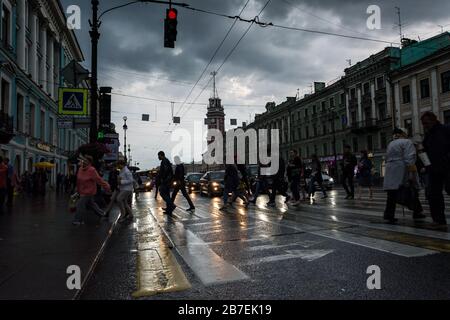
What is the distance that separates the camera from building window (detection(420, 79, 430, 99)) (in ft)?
123

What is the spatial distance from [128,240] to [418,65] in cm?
3926

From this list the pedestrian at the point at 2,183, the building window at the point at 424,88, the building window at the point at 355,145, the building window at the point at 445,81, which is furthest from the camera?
the building window at the point at 355,145

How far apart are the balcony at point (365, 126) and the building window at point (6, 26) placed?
37847mm

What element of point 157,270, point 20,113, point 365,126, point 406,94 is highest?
point 406,94

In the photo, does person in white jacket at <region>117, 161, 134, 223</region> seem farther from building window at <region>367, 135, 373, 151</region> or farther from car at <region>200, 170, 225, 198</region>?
building window at <region>367, 135, 373, 151</region>

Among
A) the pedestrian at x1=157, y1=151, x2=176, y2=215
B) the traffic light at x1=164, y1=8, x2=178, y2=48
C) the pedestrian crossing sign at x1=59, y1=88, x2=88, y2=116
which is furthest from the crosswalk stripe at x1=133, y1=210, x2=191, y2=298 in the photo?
the traffic light at x1=164, y1=8, x2=178, y2=48

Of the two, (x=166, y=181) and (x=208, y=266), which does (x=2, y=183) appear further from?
(x=208, y=266)

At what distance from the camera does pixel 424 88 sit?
38062 millimetres

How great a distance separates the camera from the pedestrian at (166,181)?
416 inches

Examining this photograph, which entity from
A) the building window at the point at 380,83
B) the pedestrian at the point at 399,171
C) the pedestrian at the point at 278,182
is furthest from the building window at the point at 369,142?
the pedestrian at the point at 399,171

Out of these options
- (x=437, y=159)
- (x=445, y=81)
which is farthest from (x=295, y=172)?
(x=445, y=81)

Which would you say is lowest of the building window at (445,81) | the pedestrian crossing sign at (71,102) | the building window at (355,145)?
the pedestrian crossing sign at (71,102)

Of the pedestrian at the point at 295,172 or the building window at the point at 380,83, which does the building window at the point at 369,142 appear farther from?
the pedestrian at the point at 295,172

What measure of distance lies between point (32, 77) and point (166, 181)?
24.4 m
